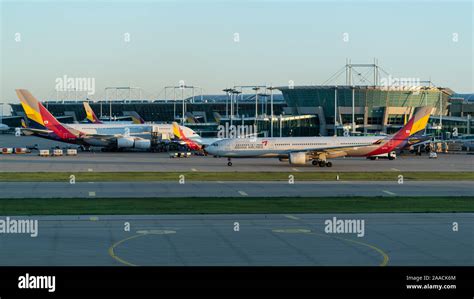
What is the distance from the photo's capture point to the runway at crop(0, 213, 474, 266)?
2894cm

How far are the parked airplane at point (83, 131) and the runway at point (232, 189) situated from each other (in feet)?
200

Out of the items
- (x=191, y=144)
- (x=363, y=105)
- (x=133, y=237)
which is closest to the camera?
(x=133, y=237)

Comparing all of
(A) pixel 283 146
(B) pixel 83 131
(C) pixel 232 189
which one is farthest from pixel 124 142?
(C) pixel 232 189

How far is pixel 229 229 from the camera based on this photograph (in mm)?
37000

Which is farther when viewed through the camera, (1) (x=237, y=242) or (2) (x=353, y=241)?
(2) (x=353, y=241)

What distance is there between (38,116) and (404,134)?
2373 inches

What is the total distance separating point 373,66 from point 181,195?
453ft

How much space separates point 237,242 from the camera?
33000mm

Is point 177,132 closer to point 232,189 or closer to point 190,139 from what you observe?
point 190,139

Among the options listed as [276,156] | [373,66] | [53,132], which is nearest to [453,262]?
[276,156]

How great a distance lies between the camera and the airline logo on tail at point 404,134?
318 ft
